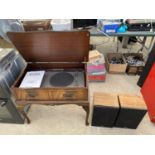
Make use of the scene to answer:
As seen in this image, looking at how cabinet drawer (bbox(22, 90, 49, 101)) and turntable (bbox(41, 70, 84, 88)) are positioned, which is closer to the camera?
cabinet drawer (bbox(22, 90, 49, 101))

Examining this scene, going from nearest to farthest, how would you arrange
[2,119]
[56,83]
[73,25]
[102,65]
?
[56,83]
[2,119]
[102,65]
[73,25]

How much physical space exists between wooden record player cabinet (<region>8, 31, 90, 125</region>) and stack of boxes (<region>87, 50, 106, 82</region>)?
2.04 ft

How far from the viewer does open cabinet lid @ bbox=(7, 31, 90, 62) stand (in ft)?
3.27

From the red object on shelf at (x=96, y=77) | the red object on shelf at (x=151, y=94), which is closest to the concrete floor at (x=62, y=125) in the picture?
the red object on shelf at (x=151, y=94)

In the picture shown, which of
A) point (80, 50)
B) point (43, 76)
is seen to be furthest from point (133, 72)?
point (43, 76)

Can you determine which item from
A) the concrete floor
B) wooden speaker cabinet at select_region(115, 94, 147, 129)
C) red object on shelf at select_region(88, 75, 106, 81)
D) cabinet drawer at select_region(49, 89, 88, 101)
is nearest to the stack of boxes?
red object on shelf at select_region(88, 75, 106, 81)

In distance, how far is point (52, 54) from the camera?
120cm

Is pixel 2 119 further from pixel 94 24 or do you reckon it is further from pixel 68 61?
pixel 94 24

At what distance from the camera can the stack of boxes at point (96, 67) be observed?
6.21ft

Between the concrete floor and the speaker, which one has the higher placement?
the speaker

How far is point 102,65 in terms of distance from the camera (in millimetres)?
1904

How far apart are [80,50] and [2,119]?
119 cm

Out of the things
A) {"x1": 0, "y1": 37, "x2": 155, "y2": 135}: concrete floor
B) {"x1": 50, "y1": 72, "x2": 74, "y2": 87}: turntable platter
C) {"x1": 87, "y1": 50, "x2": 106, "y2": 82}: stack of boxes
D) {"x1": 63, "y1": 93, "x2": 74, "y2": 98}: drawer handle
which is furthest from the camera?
{"x1": 87, "y1": 50, "x2": 106, "y2": 82}: stack of boxes

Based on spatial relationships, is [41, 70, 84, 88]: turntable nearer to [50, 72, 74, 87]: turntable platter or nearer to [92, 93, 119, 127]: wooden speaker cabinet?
[50, 72, 74, 87]: turntable platter
